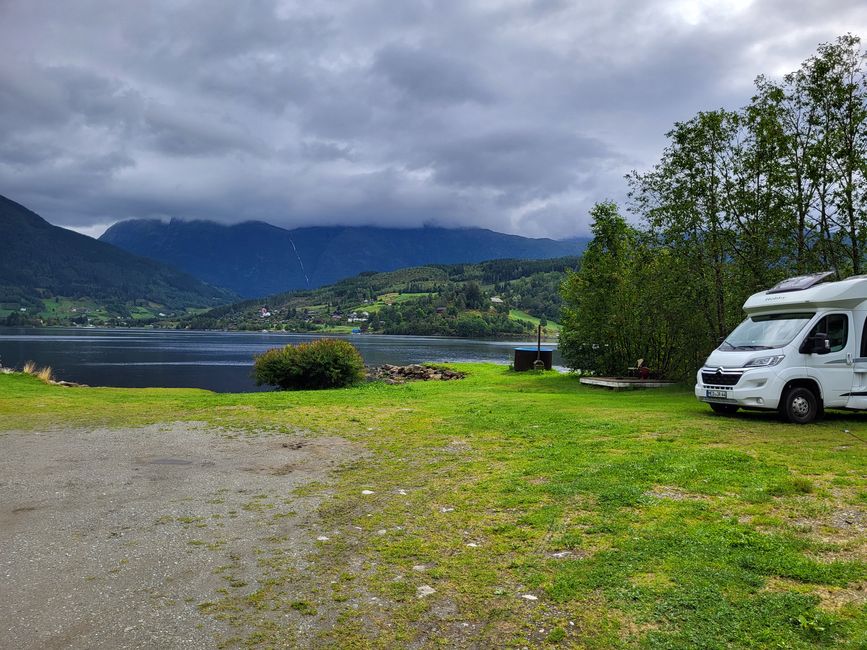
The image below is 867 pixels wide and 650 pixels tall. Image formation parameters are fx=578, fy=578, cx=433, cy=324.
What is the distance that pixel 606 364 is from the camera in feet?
109

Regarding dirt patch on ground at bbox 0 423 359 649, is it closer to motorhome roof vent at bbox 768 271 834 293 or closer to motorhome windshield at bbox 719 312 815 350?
motorhome windshield at bbox 719 312 815 350

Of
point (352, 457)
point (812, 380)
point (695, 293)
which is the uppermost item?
point (695, 293)

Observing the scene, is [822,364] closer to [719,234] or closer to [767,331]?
[767,331]

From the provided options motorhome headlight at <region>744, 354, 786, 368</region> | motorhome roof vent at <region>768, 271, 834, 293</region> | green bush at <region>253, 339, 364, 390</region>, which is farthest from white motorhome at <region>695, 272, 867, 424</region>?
green bush at <region>253, 339, 364, 390</region>

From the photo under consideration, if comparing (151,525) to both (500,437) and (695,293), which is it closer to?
(500,437)

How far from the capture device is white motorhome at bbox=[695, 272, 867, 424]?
1402 cm

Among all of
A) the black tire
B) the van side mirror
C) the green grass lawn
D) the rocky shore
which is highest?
the van side mirror

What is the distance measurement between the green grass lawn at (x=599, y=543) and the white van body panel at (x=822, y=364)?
1.03 metres

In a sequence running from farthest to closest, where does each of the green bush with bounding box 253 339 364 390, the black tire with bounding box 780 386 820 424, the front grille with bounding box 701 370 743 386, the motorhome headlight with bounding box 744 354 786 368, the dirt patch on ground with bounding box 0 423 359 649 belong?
the green bush with bounding box 253 339 364 390 < the front grille with bounding box 701 370 743 386 < the black tire with bounding box 780 386 820 424 < the motorhome headlight with bounding box 744 354 786 368 < the dirt patch on ground with bounding box 0 423 359 649

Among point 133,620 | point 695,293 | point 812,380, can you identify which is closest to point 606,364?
point 695,293

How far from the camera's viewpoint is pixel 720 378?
15141 mm

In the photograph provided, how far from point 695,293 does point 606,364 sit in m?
8.60

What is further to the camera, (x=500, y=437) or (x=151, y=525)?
(x=500, y=437)

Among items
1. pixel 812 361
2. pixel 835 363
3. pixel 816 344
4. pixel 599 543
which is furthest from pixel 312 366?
pixel 599 543
